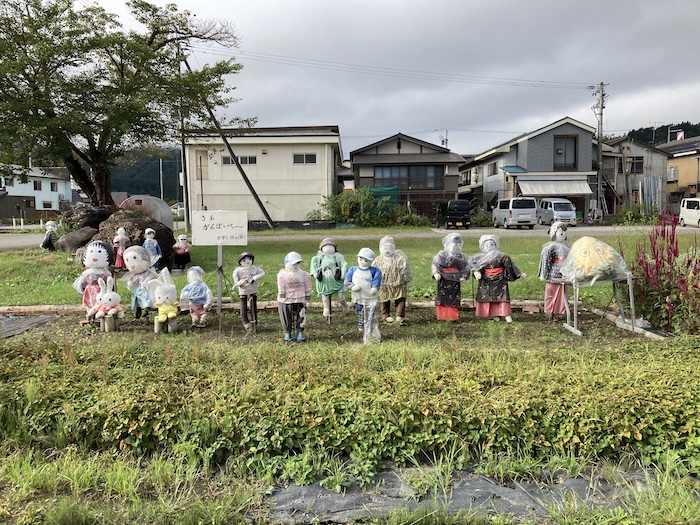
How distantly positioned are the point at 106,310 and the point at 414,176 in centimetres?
2970

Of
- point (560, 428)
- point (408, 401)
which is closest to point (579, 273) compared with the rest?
point (560, 428)

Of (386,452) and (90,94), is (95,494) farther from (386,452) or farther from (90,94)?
(90,94)

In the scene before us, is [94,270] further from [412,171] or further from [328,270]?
[412,171]

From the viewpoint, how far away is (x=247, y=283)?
702 cm

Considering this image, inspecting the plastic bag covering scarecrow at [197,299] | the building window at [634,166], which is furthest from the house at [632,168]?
the plastic bag covering scarecrow at [197,299]

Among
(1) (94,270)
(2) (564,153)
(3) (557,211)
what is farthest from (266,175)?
(1) (94,270)

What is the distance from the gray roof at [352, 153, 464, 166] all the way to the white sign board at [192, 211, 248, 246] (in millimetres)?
27321

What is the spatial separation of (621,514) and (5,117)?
62.1 ft

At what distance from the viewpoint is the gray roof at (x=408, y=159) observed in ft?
112

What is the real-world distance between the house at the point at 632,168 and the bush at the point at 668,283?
3560 cm

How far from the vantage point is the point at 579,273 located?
6.52 metres

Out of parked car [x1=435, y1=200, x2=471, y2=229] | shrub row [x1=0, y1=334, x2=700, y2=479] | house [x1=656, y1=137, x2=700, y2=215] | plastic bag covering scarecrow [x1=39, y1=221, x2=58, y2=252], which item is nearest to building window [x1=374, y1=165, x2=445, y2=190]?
parked car [x1=435, y1=200, x2=471, y2=229]

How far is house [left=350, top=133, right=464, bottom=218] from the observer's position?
34.5 meters

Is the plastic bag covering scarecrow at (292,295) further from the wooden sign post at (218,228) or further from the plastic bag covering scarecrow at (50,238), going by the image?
the plastic bag covering scarecrow at (50,238)
